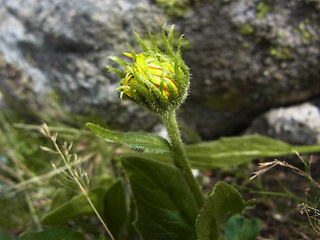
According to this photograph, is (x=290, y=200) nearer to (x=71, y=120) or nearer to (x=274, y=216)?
(x=274, y=216)

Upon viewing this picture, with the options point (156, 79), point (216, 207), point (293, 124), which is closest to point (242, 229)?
point (216, 207)

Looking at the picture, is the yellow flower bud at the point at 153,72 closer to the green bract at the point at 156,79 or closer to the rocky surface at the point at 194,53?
the green bract at the point at 156,79

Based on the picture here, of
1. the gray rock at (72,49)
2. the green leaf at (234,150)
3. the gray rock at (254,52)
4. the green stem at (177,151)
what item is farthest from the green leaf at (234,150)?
the gray rock at (72,49)

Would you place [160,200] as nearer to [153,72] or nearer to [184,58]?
[153,72]

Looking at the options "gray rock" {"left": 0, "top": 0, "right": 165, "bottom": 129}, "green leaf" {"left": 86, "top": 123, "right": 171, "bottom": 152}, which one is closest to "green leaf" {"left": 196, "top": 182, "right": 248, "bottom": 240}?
"green leaf" {"left": 86, "top": 123, "right": 171, "bottom": 152}

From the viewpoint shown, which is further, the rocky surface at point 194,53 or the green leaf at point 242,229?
the rocky surface at point 194,53

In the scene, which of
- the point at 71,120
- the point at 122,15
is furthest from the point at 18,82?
the point at 122,15
